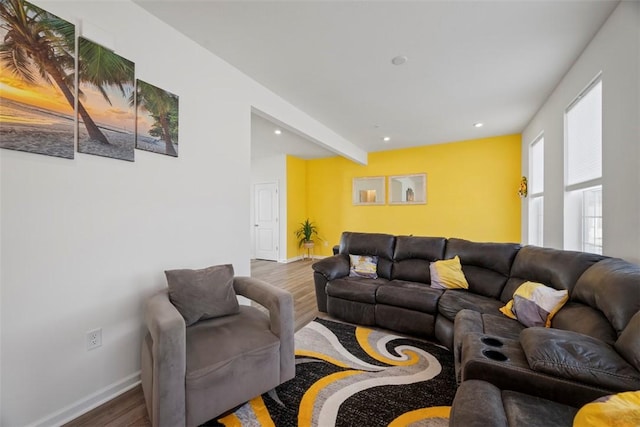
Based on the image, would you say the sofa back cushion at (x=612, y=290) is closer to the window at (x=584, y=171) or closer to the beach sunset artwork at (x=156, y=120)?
the window at (x=584, y=171)

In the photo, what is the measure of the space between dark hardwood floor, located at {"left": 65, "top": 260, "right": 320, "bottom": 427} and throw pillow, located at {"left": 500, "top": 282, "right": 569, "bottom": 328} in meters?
2.00

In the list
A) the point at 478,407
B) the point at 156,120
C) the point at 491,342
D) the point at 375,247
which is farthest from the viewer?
the point at 375,247

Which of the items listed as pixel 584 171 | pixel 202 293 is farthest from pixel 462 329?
pixel 584 171

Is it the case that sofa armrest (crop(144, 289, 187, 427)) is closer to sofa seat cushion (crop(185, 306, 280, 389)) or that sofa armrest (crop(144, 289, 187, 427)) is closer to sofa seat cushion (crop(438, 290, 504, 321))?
sofa seat cushion (crop(185, 306, 280, 389))

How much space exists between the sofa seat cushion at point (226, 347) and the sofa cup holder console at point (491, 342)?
49.0 inches

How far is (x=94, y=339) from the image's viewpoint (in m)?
1.63

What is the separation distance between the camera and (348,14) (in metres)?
1.88

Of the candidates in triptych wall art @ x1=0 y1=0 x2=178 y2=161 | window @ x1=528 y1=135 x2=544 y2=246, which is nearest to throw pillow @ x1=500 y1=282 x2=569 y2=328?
window @ x1=528 y1=135 x2=544 y2=246

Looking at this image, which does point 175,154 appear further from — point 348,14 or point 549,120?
point 549,120

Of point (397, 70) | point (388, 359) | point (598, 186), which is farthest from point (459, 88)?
point (388, 359)

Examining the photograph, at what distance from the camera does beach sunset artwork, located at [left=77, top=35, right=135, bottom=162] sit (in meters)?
1.56

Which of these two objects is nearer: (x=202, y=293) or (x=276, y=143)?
(x=202, y=293)

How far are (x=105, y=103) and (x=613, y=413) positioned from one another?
2795 mm

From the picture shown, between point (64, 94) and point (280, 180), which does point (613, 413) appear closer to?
point (64, 94)
